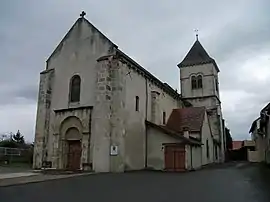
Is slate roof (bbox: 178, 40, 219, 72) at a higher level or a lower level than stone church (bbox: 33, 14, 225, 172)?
higher

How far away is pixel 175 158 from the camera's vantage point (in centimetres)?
2533

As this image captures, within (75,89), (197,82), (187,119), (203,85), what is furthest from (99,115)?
(203,85)

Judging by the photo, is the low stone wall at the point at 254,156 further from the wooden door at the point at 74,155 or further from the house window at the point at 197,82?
the wooden door at the point at 74,155

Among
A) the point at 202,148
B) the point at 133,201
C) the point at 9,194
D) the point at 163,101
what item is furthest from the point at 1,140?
the point at 133,201

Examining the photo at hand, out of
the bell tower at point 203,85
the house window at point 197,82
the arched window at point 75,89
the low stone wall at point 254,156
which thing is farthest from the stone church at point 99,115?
the low stone wall at point 254,156

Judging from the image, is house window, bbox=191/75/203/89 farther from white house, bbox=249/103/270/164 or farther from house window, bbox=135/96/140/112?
house window, bbox=135/96/140/112

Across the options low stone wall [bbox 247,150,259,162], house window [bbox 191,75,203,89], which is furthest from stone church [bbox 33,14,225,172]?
low stone wall [bbox 247,150,259,162]

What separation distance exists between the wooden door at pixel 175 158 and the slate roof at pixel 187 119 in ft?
19.2

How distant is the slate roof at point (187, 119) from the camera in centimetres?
3138

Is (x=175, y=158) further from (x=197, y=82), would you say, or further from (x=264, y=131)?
(x=197, y=82)

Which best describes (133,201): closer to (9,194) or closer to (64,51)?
(9,194)

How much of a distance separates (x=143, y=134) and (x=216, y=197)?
664 inches

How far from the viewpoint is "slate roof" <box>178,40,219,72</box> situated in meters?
47.6

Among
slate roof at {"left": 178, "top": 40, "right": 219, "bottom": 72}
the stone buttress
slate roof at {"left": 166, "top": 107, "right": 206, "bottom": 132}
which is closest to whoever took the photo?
the stone buttress
